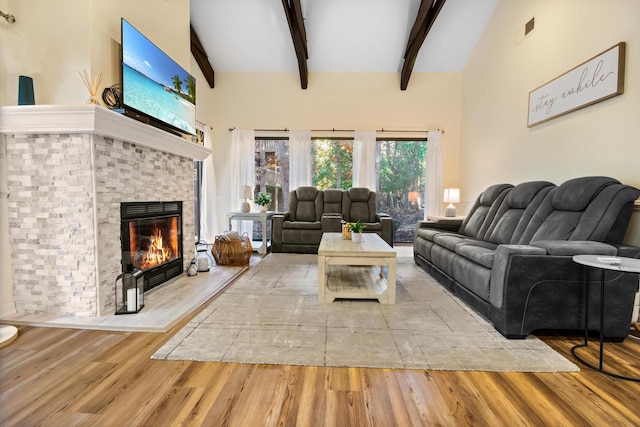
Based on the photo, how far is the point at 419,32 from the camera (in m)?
4.54

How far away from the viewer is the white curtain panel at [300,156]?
571cm

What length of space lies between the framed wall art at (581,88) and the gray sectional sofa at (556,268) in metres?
0.84

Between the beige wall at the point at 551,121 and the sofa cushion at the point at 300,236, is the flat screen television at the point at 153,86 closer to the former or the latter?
the sofa cushion at the point at 300,236

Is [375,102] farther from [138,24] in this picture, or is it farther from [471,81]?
[138,24]

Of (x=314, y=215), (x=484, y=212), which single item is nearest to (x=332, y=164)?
(x=314, y=215)

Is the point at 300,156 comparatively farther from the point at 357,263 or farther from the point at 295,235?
the point at 357,263

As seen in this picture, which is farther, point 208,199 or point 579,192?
point 208,199

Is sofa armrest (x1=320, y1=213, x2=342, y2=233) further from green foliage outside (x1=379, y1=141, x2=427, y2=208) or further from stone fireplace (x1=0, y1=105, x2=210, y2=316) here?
stone fireplace (x1=0, y1=105, x2=210, y2=316)

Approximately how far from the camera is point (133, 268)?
2.57m

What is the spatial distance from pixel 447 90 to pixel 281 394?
19.0 feet

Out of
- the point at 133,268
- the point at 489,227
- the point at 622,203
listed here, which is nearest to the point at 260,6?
the point at 133,268

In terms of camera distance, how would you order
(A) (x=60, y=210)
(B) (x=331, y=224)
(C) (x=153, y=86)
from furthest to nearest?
1. (B) (x=331, y=224)
2. (C) (x=153, y=86)
3. (A) (x=60, y=210)

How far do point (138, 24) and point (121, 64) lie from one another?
26.6 inches

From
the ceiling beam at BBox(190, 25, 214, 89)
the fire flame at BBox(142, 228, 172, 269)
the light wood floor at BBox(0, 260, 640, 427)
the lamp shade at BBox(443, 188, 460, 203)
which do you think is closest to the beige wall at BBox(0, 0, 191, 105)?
the fire flame at BBox(142, 228, 172, 269)
